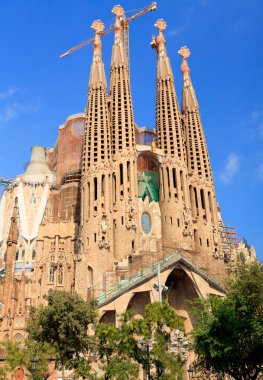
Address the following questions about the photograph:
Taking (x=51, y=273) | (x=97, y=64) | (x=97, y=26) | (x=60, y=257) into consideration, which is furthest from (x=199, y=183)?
(x=97, y=26)

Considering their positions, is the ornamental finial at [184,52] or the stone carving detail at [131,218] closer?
the stone carving detail at [131,218]

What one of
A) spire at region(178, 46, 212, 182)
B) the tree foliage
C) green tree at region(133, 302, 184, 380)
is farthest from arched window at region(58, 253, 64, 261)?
green tree at region(133, 302, 184, 380)

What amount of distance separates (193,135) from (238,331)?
108 feet

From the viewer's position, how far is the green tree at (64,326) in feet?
71.3

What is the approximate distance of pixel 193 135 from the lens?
50.2m

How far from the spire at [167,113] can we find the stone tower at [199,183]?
1994 mm

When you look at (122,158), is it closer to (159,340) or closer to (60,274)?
(60,274)

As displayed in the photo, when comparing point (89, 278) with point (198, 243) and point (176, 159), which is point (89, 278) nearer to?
point (198, 243)

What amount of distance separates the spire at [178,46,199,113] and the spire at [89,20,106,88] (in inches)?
406

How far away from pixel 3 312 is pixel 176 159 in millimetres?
22674

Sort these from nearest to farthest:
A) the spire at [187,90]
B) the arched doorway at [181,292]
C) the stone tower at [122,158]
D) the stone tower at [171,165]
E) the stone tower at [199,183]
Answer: the arched doorway at [181,292]
the stone tower at [122,158]
the stone tower at [171,165]
the stone tower at [199,183]
the spire at [187,90]

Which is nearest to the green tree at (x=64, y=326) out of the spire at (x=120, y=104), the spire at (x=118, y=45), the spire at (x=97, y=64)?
the spire at (x=120, y=104)

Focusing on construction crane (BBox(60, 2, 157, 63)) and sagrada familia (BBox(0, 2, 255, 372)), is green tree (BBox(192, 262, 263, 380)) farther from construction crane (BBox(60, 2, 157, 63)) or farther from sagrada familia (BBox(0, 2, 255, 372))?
construction crane (BBox(60, 2, 157, 63))

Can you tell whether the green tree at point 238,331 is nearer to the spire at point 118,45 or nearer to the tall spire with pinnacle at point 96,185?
the tall spire with pinnacle at point 96,185
